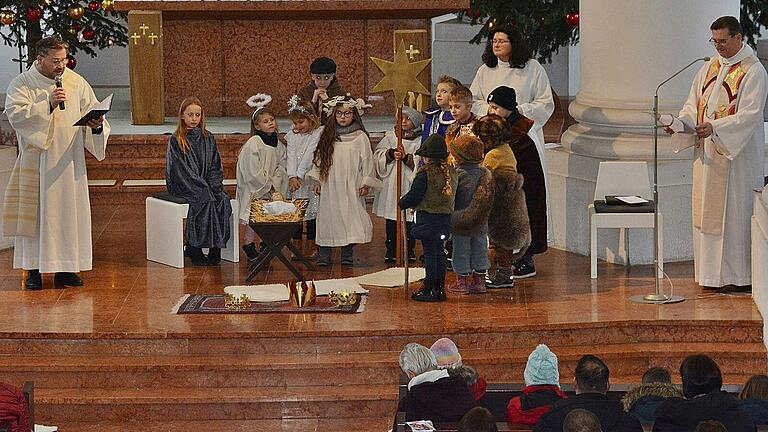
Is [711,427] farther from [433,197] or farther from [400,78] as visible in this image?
[400,78]

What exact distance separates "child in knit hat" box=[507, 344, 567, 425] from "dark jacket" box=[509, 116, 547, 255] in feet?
13.3

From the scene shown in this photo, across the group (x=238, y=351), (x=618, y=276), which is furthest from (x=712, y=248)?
(x=238, y=351)

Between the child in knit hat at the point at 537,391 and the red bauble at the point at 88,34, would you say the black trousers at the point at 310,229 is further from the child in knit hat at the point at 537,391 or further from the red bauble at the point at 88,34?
the red bauble at the point at 88,34

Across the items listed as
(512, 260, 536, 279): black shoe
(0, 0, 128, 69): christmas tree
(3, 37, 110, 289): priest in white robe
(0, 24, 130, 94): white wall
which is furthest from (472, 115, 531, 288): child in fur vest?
(0, 24, 130, 94): white wall

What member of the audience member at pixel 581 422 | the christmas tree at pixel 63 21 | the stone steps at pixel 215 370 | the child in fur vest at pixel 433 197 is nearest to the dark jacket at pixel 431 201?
the child in fur vest at pixel 433 197

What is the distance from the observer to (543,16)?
1658 centimetres

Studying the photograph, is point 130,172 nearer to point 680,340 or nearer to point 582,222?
point 582,222

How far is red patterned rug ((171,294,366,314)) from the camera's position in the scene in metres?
10.7

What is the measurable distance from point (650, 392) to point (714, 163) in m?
3.99

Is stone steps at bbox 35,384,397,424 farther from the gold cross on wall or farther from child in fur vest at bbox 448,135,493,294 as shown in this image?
the gold cross on wall

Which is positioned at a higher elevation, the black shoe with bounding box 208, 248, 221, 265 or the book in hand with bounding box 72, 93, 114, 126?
the book in hand with bounding box 72, 93, 114, 126

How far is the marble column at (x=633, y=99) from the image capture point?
1227cm

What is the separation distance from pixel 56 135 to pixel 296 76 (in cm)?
567

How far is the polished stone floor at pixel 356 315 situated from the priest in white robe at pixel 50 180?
0.88ft
